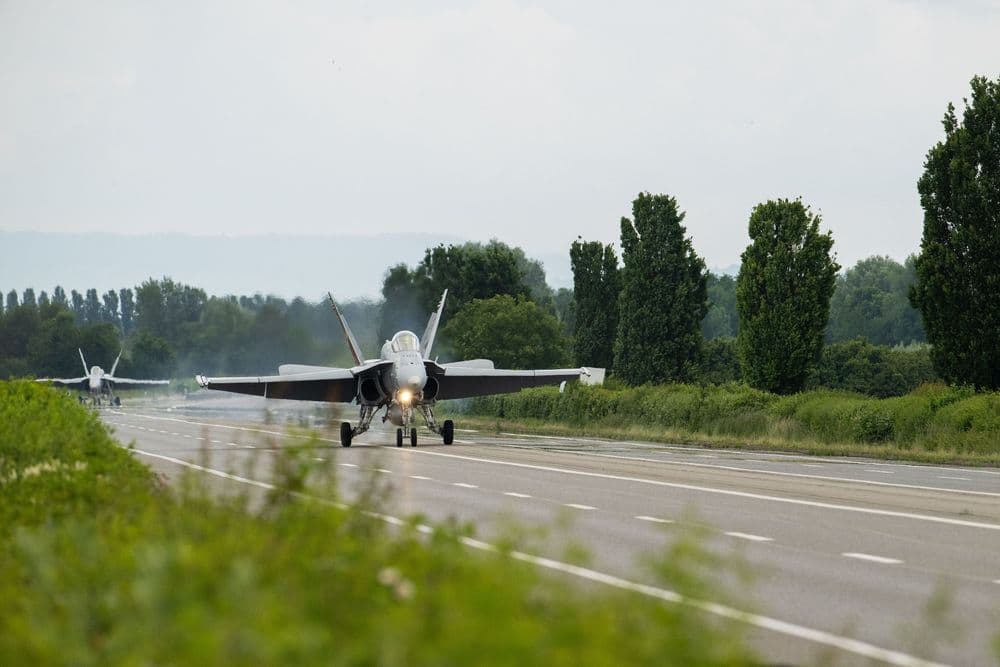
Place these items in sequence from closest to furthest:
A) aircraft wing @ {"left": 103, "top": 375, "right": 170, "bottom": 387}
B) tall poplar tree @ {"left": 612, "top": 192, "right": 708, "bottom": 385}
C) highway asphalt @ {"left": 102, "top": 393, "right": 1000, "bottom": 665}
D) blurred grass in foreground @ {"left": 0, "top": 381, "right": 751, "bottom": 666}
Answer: blurred grass in foreground @ {"left": 0, "top": 381, "right": 751, "bottom": 666} < highway asphalt @ {"left": 102, "top": 393, "right": 1000, "bottom": 665} < tall poplar tree @ {"left": 612, "top": 192, "right": 708, "bottom": 385} < aircraft wing @ {"left": 103, "top": 375, "right": 170, "bottom": 387}

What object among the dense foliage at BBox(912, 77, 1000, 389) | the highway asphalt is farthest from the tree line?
the highway asphalt

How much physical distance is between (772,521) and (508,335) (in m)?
58.9

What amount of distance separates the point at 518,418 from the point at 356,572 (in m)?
53.4

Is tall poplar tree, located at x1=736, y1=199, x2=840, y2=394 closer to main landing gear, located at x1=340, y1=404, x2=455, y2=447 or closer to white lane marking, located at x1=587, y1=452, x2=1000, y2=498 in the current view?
main landing gear, located at x1=340, y1=404, x2=455, y2=447

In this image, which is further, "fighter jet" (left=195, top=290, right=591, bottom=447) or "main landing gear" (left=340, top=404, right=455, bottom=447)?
"main landing gear" (left=340, top=404, right=455, bottom=447)

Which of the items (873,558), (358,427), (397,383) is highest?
(397,383)

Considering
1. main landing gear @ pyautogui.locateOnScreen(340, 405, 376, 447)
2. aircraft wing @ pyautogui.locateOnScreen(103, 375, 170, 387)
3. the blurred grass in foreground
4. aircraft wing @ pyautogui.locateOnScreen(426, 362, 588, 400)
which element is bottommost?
the blurred grass in foreground

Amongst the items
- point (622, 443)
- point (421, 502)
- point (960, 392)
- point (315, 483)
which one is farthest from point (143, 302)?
point (315, 483)

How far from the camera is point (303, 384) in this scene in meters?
41.6

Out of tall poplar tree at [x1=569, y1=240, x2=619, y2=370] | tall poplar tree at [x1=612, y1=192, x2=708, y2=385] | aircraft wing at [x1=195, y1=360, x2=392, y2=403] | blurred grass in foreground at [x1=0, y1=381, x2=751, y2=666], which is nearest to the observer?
blurred grass in foreground at [x1=0, y1=381, x2=751, y2=666]

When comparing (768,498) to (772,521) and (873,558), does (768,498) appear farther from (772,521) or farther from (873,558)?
(873,558)

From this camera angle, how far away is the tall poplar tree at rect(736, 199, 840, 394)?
147ft

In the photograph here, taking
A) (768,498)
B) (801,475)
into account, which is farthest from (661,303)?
(768,498)

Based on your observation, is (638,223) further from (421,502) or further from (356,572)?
(356,572)
